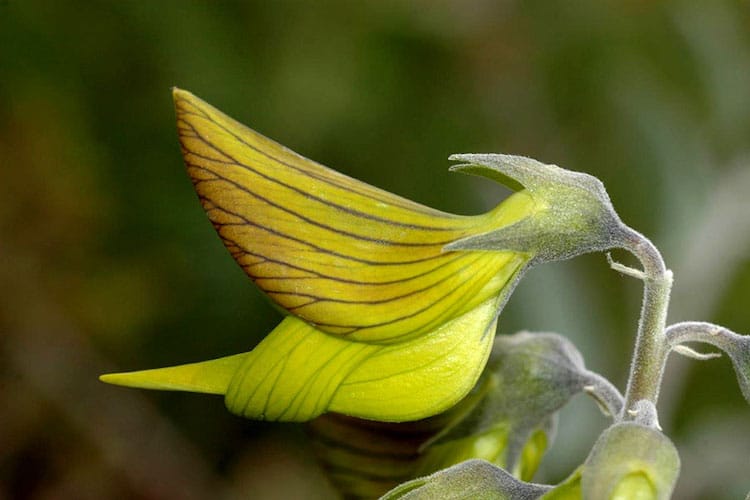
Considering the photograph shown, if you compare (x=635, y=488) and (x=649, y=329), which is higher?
(x=649, y=329)

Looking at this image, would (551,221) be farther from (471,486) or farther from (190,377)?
(190,377)

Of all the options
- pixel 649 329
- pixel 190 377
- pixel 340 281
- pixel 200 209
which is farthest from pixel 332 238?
pixel 200 209

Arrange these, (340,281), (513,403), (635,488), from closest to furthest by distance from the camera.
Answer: (635,488), (340,281), (513,403)

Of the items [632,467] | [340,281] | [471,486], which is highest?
[340,281]

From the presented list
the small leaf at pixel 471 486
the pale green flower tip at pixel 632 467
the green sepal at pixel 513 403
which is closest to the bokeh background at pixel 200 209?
the green sepal at pixel 513 403

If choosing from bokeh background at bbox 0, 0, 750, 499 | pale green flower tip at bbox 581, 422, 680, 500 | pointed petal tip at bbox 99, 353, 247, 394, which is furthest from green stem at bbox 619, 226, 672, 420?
bokeh background at bbox 0, 0, 750, 499

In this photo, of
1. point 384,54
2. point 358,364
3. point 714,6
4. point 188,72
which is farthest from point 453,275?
point 714,6
